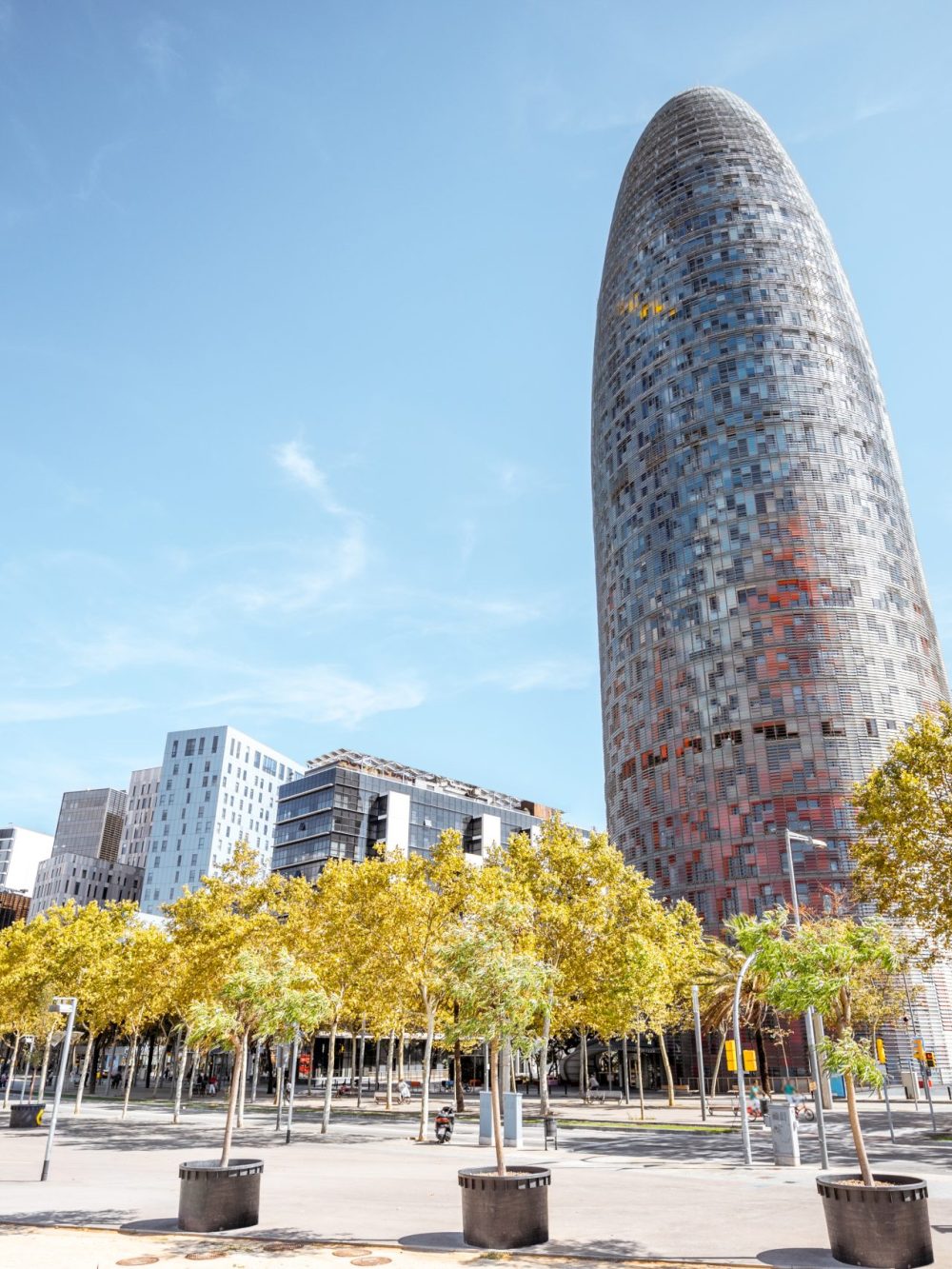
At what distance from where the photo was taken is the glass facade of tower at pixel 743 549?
9512cm

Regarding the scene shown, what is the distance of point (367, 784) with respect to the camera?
136m

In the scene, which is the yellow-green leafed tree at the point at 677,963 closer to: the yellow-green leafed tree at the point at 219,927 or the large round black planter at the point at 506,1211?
the yellow-green leafed tree at the point at 219,927

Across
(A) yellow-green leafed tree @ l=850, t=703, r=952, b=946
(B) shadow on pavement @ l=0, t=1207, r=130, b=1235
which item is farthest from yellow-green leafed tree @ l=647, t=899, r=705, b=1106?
(B) shadow on pavement @ l=0, t=1207, r=130, b=1235

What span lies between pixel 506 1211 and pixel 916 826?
87.4 ft

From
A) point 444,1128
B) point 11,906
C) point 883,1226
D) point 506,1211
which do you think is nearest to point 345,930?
point 444,1128

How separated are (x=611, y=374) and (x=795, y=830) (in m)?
73.9

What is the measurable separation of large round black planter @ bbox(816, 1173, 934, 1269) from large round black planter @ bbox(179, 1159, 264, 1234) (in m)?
10.1

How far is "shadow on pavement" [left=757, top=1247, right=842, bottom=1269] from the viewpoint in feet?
44.0

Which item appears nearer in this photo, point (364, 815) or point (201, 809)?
point (364, 815)

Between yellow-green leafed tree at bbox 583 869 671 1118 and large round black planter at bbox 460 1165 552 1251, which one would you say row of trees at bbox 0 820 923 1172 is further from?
large round black planter at bbox 460 1165 552 1251

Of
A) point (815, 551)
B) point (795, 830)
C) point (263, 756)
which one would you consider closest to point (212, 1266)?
point (795, 830)

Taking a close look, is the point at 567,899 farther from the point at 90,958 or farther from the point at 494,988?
the point at 494,988

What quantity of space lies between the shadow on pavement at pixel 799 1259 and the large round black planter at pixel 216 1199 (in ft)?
29.5

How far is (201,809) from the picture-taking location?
17650 cm
